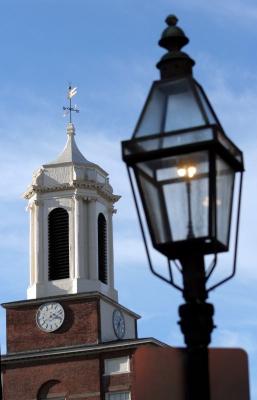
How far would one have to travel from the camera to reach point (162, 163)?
601 centimetres

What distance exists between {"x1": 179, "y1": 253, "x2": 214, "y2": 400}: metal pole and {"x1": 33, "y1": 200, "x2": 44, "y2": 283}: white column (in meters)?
45.5

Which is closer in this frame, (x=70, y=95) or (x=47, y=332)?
(x=47, y=332)

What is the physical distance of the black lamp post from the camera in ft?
19.2

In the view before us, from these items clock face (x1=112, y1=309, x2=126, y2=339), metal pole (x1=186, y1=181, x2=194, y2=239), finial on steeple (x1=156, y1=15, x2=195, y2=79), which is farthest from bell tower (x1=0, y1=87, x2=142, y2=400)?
metal pole (x1=186, y1=181, x2=194, y2=239)

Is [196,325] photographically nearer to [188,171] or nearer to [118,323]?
[188,171]

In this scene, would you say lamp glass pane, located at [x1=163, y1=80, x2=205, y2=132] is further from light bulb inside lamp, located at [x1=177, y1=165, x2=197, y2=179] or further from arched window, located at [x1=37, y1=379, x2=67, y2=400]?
arched window, located at [x1=37, y1=379, x2=67, y2=400]

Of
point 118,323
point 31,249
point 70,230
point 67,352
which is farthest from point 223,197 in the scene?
point 118,323

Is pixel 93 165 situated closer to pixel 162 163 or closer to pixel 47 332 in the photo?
pixel 47 332

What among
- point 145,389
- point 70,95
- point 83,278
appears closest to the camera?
point 145,389

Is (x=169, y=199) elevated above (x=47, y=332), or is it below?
below

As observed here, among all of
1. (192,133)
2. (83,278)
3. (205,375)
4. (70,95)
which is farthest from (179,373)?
(70,95)

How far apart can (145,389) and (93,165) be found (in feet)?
159

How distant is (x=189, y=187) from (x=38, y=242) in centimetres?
4607

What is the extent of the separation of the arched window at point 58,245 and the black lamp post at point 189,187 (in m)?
45.5
